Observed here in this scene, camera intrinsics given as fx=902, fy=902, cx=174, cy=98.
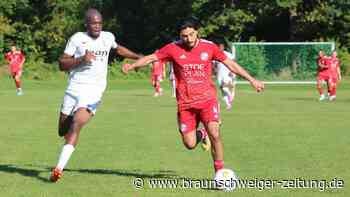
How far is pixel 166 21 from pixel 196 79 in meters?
53.3

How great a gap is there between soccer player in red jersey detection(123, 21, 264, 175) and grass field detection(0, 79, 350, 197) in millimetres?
792

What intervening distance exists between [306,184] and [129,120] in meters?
11.9

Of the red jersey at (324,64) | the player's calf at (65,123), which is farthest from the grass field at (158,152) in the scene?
the red jersey at (324,64)

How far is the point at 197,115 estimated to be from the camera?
442 inches

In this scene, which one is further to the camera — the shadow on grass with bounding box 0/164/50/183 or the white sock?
the shadow on grass with bounding box 0/164/50/183

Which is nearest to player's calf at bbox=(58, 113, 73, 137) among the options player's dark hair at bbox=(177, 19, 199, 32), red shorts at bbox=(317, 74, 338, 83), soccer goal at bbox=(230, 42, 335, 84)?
player's dark hair at bbox=(177, 19, 199, 32)

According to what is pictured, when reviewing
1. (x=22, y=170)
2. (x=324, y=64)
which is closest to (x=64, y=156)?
(x=22, y=170)

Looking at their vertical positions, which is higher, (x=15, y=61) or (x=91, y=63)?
(x=15, y=61)

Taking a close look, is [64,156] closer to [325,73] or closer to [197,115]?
[197,115]

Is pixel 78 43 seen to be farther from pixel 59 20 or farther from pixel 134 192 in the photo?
pixel 59 20

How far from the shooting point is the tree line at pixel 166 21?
191 ft

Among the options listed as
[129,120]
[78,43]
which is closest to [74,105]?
[78,43]

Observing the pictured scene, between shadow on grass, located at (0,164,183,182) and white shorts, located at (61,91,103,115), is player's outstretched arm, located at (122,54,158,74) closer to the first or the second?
white shorts, located at (61,91,103,115)

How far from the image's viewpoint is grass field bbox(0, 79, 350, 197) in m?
10.7
